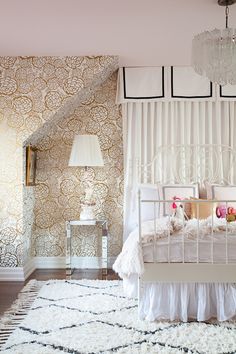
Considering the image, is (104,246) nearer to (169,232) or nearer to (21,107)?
(169,232)

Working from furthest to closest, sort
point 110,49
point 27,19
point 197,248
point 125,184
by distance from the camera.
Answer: point 125,184 → point 110,49 → point 27,19 → point 197,248

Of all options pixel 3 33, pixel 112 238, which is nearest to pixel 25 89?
pixel 3 33

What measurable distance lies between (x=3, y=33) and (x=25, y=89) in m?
0.81

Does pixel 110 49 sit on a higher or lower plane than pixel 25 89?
higher

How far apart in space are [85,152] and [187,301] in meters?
2.15

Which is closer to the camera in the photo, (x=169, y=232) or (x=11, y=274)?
(x=169, y=232)

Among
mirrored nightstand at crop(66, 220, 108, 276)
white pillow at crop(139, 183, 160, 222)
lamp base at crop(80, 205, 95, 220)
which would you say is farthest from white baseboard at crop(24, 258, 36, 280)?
white pillow at crop(139, 183, 160, 222)

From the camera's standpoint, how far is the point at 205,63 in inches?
119

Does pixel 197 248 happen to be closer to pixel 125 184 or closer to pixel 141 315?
pixel 141 315

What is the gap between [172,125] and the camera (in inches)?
192

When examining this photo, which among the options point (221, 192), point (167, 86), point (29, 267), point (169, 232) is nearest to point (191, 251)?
point (169, 232)

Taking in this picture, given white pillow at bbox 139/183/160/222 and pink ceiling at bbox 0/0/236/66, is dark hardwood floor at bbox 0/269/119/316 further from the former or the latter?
pink ceiling at bbox 0/0/236/66

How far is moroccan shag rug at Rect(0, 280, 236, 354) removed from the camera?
247 cm

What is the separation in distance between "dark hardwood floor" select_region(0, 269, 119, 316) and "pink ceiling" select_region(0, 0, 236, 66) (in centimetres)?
242
